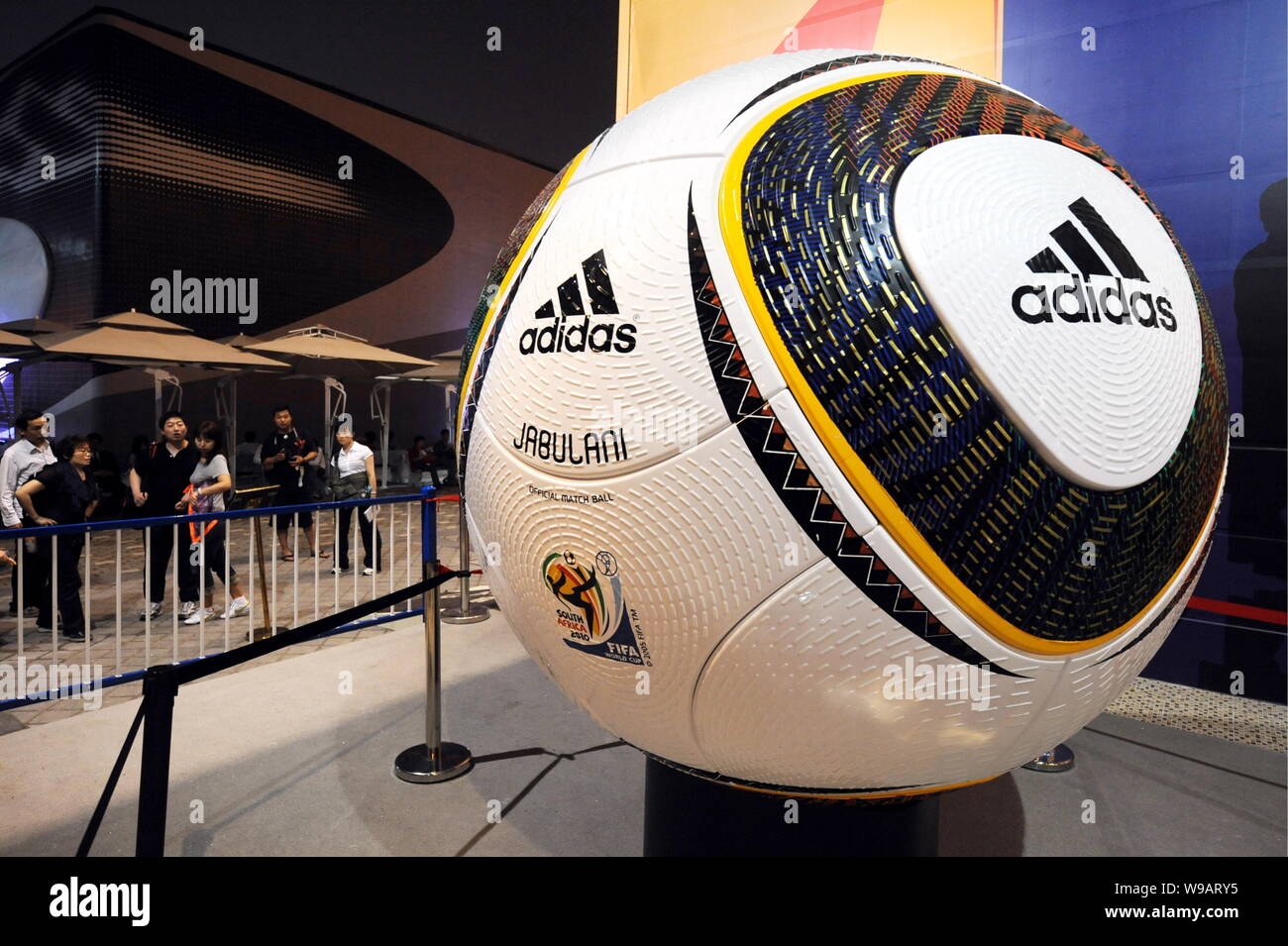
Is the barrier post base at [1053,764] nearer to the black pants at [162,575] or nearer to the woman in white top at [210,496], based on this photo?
the woman in white top at [210,496]

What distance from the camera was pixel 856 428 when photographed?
1.25 meters

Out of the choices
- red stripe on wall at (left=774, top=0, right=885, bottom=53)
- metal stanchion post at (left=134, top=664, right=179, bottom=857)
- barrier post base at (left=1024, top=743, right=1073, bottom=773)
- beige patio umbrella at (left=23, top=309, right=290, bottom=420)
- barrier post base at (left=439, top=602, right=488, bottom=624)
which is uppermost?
red stripe on wall at (left=774, top=0, right=885, bottom=53)

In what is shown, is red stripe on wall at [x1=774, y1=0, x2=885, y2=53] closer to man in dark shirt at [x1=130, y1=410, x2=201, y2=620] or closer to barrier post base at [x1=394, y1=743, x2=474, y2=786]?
barrier post base at [x1=394, y1=743, x2=474, y2=786]

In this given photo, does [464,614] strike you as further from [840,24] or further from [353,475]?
[840,24]

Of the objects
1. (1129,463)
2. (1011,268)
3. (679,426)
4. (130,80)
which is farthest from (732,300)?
(130,80)

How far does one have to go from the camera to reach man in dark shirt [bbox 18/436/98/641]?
220 inches

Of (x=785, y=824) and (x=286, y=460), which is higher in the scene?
(x=286, y=460)

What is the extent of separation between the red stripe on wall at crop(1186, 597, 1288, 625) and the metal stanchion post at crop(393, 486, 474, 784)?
3825 mm

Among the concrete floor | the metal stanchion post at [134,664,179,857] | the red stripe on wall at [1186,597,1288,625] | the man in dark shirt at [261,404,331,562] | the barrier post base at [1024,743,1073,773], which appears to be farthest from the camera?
the man in dark shirt at [261,404,331,562]

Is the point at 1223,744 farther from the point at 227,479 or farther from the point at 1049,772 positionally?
the point at 227,479

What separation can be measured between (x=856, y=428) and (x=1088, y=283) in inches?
20.1

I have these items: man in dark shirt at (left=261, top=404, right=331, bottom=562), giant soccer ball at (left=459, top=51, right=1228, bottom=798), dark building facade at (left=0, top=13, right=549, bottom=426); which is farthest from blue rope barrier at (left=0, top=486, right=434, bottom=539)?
dark building facade at (left=0, top=13, right=549, bottom=426)

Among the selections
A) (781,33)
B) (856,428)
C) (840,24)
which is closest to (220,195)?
(781,33)

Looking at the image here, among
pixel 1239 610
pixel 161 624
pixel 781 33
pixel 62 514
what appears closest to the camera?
pixel 1239 610
